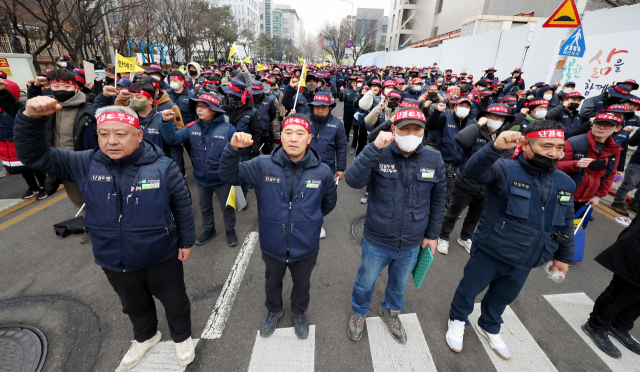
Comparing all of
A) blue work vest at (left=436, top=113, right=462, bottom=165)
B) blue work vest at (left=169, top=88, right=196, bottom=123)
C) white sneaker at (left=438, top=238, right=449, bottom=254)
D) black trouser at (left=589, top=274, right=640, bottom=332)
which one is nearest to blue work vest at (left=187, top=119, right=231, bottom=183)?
blue work vest at (left=169, top=88, right=196, bottom=123)

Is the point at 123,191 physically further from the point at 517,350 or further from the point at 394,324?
the point at 517,350

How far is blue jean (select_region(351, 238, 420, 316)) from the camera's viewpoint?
280 centimetres

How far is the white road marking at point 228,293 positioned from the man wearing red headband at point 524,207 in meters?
2.81

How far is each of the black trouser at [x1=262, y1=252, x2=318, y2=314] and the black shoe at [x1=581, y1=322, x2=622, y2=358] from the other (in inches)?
126

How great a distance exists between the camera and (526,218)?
248cm

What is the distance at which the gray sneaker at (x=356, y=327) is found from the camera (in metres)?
2.98

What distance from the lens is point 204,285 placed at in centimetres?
370

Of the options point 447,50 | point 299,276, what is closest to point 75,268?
point 299,276

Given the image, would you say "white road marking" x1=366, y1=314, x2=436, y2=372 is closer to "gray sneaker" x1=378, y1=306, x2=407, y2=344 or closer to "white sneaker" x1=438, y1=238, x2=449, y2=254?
"gray sneaker" x1=378, y1=306, x2=407, y2=344

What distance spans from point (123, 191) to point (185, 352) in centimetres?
164

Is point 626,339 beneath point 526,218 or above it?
beneath

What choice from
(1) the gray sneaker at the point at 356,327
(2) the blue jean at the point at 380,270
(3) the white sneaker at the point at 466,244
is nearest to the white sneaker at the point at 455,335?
(2) the blue jean at the point at 380,270

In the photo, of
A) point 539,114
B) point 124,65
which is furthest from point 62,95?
point 539,114

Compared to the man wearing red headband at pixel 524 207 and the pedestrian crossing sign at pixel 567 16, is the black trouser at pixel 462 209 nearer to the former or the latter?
the man wearing red headband at pixel 524 207
